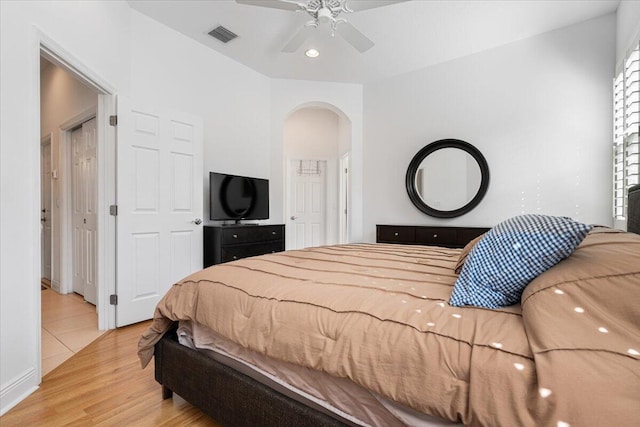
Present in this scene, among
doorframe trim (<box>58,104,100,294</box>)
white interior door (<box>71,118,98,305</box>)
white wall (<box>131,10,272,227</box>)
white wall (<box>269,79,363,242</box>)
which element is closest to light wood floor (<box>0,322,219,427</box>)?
white interior door (<box>71,118,98,305</box>)

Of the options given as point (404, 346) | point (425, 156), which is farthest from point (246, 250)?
point (404, 346)

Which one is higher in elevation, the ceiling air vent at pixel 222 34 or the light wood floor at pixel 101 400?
the ceiling air vent at pixel 222 34

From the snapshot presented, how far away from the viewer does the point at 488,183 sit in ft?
11.5

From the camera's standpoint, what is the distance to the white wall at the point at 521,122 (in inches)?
118

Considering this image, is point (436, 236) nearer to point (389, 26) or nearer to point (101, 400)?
point (389, 26)

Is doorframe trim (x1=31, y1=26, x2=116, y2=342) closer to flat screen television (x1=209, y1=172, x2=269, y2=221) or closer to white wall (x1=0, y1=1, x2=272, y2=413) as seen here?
white wall (x1=0, y1=1, x2=272, y2=413)

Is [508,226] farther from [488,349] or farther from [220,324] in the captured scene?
[220,324]

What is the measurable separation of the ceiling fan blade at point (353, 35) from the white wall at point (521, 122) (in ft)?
5.06

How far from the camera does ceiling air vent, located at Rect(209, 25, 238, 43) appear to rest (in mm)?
3240

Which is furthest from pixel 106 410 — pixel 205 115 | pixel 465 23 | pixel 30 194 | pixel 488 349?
pixel 465 23

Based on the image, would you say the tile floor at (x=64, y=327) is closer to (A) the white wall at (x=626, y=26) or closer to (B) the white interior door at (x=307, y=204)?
(B) the white interior door at (x=307, y=204)

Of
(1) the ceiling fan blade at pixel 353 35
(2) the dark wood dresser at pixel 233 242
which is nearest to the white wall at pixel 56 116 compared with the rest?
(2) the dark wood dresser at pixel 233 242

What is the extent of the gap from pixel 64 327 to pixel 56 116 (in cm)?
271

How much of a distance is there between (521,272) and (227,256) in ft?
9.48
